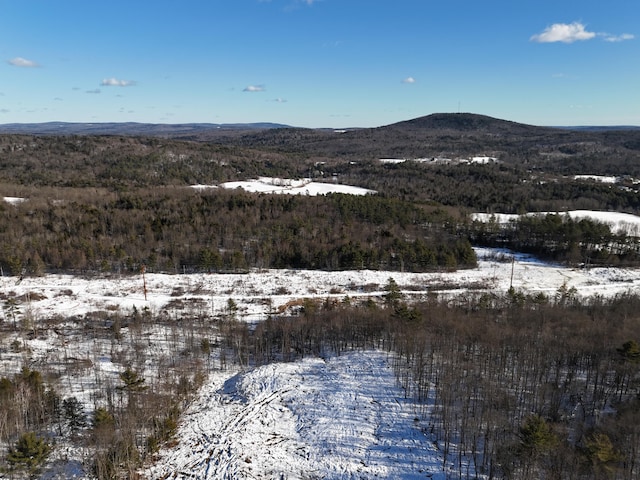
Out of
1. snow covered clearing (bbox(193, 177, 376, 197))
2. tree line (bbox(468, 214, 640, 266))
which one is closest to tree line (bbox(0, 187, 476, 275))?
tree line (bbox(468, 214, 640, 266))

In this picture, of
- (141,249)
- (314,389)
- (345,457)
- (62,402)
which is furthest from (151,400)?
(141,249)

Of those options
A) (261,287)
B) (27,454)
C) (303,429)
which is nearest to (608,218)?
(261,287)

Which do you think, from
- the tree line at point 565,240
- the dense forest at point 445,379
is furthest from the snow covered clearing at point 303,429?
the tree line at point 565,240

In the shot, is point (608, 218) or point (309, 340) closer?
point (309, 340)

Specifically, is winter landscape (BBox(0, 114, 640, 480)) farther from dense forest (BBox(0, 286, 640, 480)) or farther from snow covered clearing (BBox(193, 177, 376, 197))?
snow covered clearing (BBox(193, 177, 376, 197))

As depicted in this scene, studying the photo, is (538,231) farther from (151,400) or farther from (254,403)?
(151,400)

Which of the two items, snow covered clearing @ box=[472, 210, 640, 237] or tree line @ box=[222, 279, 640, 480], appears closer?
tree line @ box=[222, 279, 640, 480]

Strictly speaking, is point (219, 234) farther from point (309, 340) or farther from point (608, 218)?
point (608, 218)

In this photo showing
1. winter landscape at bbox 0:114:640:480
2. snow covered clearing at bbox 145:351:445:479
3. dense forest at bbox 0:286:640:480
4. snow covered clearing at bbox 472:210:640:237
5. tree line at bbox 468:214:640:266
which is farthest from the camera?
snow covered clearing at bbox 472:210:640:237
